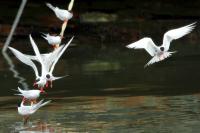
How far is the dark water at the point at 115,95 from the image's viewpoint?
859 cm

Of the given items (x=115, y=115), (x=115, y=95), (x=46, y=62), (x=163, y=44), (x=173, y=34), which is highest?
(x=173, y=34)

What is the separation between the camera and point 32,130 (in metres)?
8.39

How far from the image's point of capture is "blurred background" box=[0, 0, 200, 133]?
885cm

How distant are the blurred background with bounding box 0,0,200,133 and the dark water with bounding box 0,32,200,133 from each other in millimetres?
11

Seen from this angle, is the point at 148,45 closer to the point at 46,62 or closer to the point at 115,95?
the point at 46,62

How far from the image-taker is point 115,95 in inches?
422

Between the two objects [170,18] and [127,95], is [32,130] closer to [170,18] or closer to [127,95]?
[127,95]

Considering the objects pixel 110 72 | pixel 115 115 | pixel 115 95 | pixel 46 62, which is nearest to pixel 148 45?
pixel 115 115

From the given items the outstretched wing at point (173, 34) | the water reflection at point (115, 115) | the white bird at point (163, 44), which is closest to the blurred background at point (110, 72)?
the water reflection at point (115, 115)

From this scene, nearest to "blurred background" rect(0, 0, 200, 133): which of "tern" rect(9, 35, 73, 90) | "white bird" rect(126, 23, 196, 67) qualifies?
"tern" rect(9, 35, 73, 90)

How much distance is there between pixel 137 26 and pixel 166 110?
10.0 metres

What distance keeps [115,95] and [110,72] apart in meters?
2.23

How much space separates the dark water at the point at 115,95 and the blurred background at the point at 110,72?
11 millimetres

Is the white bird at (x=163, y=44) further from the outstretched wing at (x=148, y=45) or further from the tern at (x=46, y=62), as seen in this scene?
the tern at (x=46, y=62)
